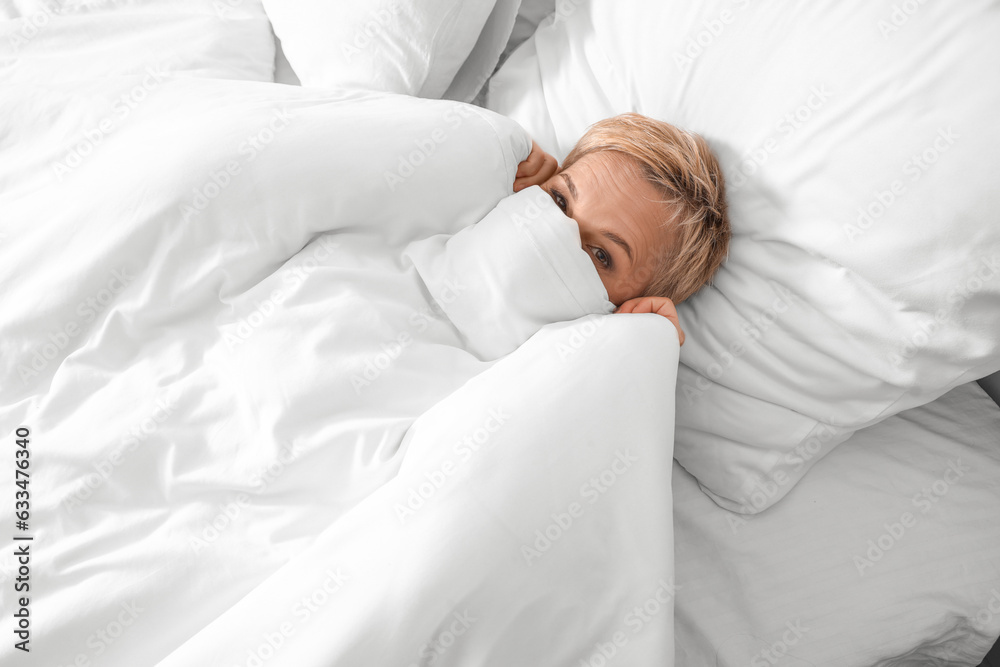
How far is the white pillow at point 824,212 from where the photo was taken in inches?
33.2

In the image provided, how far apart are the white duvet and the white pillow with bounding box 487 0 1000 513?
185mm

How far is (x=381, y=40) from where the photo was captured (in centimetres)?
122

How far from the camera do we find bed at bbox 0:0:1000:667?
78 centimetres

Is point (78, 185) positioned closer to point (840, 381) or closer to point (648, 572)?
point (648, 572)

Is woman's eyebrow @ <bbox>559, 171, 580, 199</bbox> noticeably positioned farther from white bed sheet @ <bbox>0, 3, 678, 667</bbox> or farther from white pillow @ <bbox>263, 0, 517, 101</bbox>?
white pillow @ <bbox>263, 0, 517, 101</bbox>

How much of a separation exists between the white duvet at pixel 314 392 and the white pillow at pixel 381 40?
0.14 meters

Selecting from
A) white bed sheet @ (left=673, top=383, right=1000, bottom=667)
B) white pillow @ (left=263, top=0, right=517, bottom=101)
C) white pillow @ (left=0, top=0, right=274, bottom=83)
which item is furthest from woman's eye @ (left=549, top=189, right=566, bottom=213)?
white pillow @ (left=0, top=0, right=274, bottom=83)

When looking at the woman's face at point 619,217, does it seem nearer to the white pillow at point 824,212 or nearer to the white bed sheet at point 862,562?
the white pillow at point 824,212

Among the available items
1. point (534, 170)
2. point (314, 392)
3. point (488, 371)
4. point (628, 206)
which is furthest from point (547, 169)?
point (314, 392)

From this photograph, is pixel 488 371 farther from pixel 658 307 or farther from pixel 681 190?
pixel 681 190

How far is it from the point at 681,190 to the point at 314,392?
601 millimetres

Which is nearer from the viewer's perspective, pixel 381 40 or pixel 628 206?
pixel 628 206

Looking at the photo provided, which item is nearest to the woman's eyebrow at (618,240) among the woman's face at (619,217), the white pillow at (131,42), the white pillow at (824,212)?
the woman's face at (619,217)

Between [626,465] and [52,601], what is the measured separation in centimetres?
65
